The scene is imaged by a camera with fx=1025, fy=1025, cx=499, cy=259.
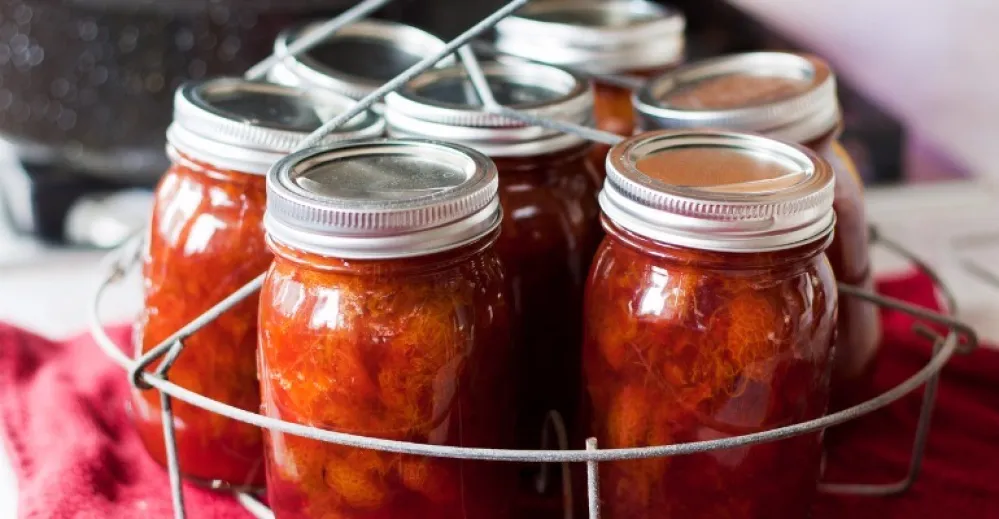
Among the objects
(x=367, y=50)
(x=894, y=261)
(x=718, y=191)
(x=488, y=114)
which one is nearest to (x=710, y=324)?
(x=718, y=191)

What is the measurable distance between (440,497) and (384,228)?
13 centimetres

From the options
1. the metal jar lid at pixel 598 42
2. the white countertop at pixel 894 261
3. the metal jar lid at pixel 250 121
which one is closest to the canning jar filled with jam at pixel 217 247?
the metal jar lid at pixel 250 121

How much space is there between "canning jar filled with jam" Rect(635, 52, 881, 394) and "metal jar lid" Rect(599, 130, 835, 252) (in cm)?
3

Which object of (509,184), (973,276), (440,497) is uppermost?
(509,184)

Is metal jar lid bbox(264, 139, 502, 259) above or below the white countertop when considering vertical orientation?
above

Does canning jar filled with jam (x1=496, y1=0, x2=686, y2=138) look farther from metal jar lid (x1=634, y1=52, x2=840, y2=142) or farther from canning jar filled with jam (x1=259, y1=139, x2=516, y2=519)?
canning jar filled with jam (x1=259, y1=139, x2=516, y2=519)

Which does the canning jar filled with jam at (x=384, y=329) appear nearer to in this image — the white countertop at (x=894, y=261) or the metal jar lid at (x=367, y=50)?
the metal jar lid at (x=367, y=50)

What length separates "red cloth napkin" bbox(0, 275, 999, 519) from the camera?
22.7 inches

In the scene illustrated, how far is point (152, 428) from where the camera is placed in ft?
1.98

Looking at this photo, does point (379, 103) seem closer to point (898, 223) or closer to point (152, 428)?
point (152, 428)

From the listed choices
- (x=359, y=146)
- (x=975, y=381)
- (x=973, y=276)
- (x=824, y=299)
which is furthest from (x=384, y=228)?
(x=973, y=276)

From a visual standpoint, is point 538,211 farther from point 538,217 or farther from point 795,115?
point 795,115

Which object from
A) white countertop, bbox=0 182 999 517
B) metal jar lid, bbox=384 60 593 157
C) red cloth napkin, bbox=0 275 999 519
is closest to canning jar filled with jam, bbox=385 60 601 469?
metal jar lid, bbox=384 60 593 157

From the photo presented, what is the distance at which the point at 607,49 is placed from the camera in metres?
0.66
